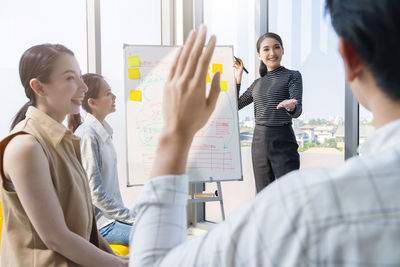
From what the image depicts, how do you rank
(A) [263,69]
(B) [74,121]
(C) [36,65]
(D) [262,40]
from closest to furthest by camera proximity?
(C) [36,65] < (B) [74,121] < (D) [262,40] < (A) [263,69]

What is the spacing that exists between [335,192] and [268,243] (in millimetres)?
84

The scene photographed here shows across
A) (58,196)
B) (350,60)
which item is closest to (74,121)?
(58,196)

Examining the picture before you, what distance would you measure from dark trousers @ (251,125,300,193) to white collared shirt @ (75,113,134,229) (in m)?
1.20

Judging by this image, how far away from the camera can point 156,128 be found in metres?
2.70

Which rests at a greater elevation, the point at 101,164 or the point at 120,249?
the point at 101,164

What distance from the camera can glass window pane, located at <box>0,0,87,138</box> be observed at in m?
2.62

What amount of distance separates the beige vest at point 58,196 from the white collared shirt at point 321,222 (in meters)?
0.95

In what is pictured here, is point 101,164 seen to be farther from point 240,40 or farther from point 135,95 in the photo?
point 240,40

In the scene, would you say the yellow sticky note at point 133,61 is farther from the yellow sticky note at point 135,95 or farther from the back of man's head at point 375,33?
the back of man's head at point 375,33

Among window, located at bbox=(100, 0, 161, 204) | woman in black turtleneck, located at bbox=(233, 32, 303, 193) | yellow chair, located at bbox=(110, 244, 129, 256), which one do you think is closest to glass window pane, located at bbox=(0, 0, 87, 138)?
window, located at bbox=(100, 0, 161, 204)

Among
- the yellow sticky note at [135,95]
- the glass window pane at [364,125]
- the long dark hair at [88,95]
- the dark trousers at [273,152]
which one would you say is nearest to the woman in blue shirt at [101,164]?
the long dark hair at [88,95]

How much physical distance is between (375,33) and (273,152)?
2460 mm

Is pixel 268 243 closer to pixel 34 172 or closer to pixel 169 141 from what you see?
pixel 169 141

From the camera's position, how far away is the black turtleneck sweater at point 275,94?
108 inches
